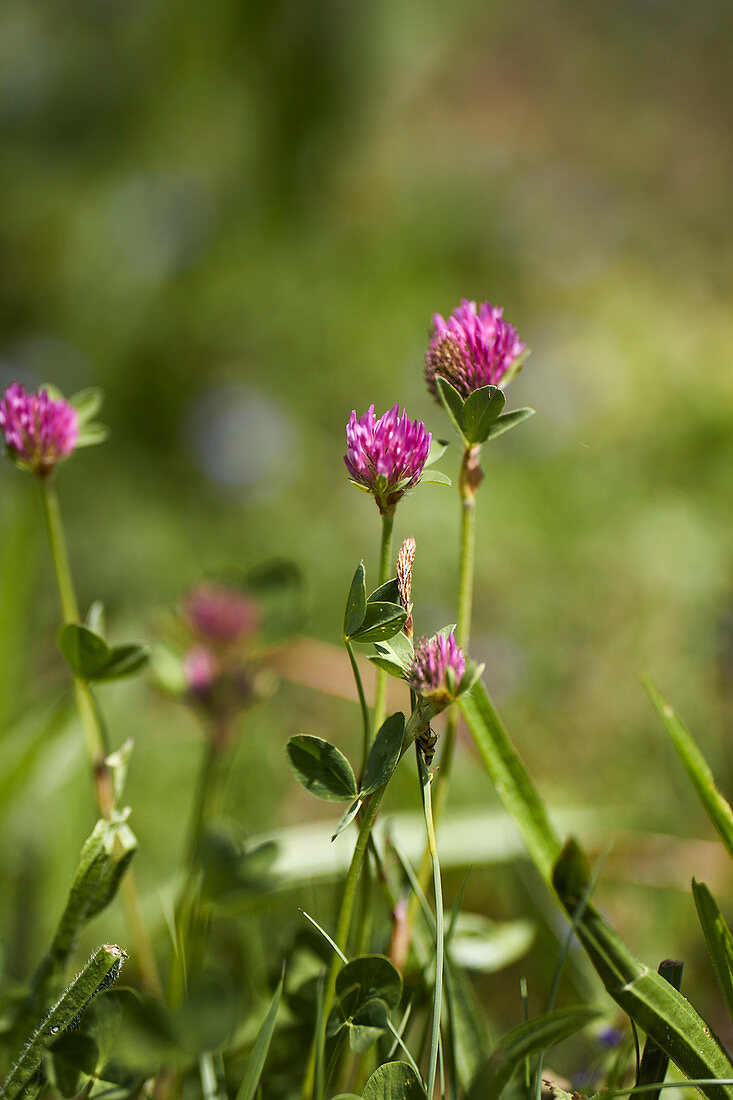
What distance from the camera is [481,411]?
32cm

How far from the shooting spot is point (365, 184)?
113 inches

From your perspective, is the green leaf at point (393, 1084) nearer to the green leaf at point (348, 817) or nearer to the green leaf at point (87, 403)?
the green leaf at point (348, 817)

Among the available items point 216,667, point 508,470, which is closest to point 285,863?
point 216,667

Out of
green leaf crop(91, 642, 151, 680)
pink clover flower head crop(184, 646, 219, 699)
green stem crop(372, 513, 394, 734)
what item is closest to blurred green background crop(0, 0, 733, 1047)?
pink clover flower head crop(184, 646, 219, 699)

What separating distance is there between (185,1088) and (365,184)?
111 inches

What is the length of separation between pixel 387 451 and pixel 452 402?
5 centimetres

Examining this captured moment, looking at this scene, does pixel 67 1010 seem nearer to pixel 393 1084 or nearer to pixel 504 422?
pixel 393 1084

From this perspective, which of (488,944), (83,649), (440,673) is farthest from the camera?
(488,944)

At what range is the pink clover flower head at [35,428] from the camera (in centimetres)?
36

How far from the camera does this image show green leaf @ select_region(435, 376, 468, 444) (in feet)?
1.06

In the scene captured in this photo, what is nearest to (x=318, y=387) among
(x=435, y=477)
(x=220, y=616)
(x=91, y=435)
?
(x=220, y=616)

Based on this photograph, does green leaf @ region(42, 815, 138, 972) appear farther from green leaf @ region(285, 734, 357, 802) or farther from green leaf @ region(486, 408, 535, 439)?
green leaf @ region(486, 408, 535, 439)

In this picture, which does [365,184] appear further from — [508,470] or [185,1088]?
[185,1088]

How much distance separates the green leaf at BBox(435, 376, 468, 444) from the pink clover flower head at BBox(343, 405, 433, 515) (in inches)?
1.1
